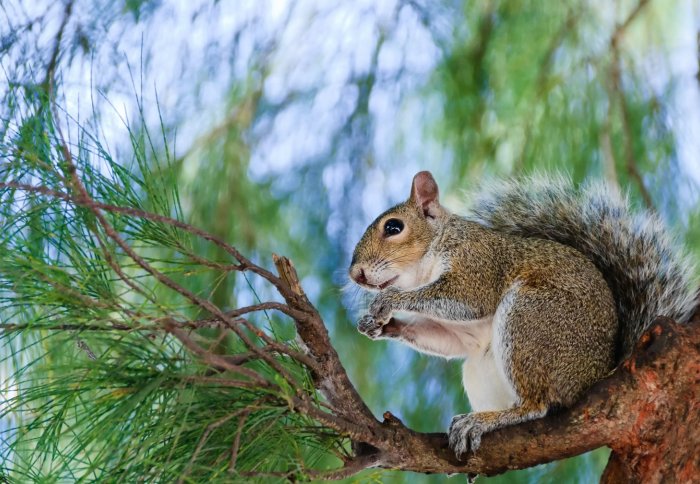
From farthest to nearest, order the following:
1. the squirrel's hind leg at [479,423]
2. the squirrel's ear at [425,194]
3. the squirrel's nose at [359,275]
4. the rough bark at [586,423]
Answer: the squirrel's ear at [425,194], the squirrel's nose at [359,275], the squirrel's hind leg at [479,423], the rough bark at [586,423]

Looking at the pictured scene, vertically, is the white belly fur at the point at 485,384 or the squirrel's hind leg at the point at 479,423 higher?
the white belly fur at the point at 485,384

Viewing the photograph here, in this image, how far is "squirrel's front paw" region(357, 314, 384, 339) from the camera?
1.41 metres

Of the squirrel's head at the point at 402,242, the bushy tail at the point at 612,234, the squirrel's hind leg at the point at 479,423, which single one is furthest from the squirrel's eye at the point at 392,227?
the squirrel's hind leg at the point at 479,423

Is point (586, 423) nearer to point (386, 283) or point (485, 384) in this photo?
point (485, 384)

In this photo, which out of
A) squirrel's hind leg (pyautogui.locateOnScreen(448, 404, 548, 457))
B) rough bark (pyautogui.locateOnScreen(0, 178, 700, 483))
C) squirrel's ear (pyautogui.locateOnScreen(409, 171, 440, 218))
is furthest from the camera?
squirrel's ear (pyautogui.locateOnScreen(409, 171, 440, 218))

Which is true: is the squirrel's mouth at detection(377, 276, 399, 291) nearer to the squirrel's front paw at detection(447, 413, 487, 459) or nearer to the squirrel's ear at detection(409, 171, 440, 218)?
the squirrel's ear at detection(409, 171, 440, 218)

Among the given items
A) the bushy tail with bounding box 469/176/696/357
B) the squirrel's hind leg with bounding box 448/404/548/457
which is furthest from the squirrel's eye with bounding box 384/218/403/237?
the squirrel's hind leg with bounding box 448/404/548/457

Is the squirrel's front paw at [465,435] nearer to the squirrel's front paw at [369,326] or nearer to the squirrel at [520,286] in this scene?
the squirrel at [520,286]

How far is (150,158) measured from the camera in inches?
65.7

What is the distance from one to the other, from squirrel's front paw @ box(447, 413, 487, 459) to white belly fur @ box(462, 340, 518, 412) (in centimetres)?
13

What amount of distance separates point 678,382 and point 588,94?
78cm

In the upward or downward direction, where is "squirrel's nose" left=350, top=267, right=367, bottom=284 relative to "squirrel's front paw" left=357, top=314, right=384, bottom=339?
upward

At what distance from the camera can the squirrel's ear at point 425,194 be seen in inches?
63.0

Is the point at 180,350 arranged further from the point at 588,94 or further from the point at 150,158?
the point at 588,94
